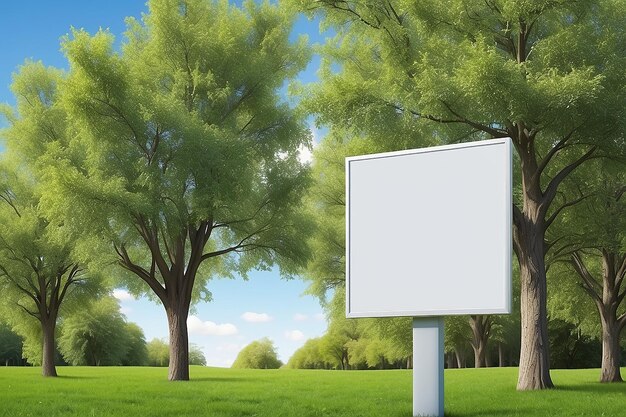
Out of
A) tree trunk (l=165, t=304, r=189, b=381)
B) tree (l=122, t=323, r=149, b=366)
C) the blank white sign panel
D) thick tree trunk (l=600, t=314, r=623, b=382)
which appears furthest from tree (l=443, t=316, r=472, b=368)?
the blank white sign panel

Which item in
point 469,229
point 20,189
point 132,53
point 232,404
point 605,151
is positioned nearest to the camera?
point 469,229

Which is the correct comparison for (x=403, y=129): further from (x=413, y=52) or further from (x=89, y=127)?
(x=89, y=127)

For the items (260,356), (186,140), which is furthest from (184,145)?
(260,356)

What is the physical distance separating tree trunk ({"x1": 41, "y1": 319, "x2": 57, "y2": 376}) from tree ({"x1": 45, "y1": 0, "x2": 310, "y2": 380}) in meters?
7.06

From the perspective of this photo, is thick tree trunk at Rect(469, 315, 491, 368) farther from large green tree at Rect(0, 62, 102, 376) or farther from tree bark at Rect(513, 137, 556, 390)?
tree bark at Rect(513, 137, 556, 390)

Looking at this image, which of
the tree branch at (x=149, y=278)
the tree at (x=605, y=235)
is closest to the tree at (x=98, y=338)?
the tree branch at (x=149, y=278)

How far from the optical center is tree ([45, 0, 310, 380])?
22.5 m

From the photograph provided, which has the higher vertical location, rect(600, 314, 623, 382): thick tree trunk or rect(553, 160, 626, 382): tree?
rect(553, 160, 626, 382): tree

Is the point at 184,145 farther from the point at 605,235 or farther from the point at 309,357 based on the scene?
the point at 309,357

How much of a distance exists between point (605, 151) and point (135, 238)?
48.1ft

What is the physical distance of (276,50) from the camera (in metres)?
26.4

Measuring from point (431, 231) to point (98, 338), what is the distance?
5541cm

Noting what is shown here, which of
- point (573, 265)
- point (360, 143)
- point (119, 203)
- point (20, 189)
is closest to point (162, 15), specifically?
point (119, 203)

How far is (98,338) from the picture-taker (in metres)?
63.1
